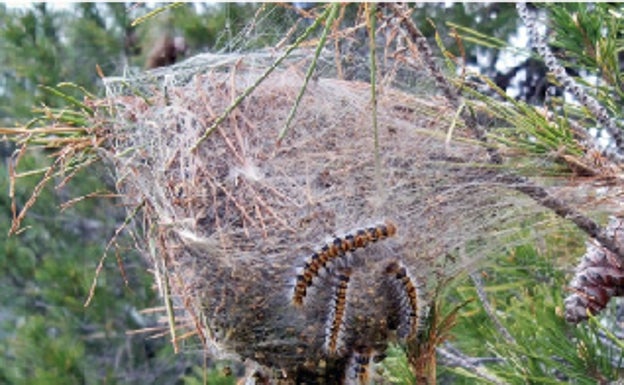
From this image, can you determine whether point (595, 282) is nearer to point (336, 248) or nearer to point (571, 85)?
point (571, 85)

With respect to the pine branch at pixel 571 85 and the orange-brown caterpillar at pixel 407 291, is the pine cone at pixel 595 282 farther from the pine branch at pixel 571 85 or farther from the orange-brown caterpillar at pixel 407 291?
the orange-brown caterpillar at pixel 407 291

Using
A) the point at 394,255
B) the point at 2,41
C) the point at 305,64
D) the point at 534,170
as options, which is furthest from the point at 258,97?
the point at 2,41

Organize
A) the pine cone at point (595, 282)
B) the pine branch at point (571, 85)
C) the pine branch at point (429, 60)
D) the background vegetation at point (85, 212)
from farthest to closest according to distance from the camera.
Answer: the background vegetation at point (85, 212) → the pine cone at point (595, 282) → the pine branch at point (571, 85) → the pine branch at point (429, 60)

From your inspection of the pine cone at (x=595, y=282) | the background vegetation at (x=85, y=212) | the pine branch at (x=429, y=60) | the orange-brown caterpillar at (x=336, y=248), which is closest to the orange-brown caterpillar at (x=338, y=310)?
the orange-brown caterpillar at (x=336, y=248)

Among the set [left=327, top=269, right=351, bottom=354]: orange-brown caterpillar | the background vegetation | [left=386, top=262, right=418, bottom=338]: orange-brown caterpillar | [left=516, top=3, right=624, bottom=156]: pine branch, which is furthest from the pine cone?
the background vegetation

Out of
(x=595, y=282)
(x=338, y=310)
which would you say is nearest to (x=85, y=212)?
(x=338, y=310)
